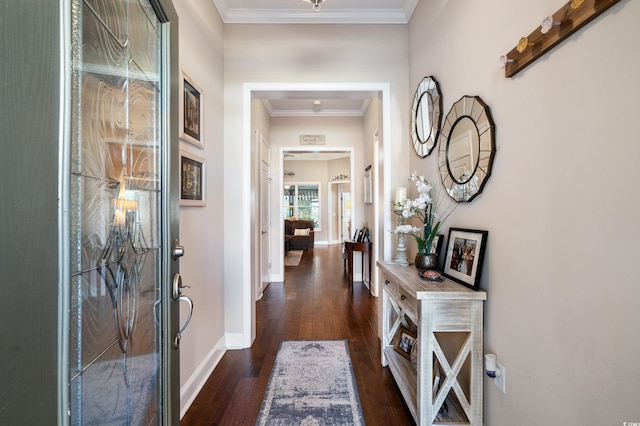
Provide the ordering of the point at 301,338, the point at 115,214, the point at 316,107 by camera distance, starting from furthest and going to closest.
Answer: the point at 316,107
the point at 301,338
the point at 115,214

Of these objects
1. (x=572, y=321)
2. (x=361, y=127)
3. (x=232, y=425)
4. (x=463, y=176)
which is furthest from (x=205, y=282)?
(x=361, y=127)

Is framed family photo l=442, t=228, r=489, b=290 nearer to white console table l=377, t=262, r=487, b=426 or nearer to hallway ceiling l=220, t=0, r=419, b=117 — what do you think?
white console table l=377, t=262, r=487, b=426

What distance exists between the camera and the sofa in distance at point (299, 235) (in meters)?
8.80

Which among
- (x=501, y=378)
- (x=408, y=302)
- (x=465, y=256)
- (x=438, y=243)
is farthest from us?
(x=438, y=243)

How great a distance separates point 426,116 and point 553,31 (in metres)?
1.20

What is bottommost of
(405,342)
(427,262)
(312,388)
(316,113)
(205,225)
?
(312,388)

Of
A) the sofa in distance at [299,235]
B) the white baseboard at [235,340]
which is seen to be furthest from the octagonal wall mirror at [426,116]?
the sofa in distance at [299,235]

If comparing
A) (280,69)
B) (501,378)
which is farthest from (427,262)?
(280,69)

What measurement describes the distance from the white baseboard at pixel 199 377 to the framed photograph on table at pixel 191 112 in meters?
1.63

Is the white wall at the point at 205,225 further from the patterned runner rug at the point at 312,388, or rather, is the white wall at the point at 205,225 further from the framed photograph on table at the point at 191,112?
the patterned runner rug at the point at 312,388

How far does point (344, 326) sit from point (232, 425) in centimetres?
160

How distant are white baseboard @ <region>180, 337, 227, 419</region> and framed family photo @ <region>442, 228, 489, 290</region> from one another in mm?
1832

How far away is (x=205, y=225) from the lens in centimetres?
218

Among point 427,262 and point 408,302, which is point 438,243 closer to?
point 427,262
